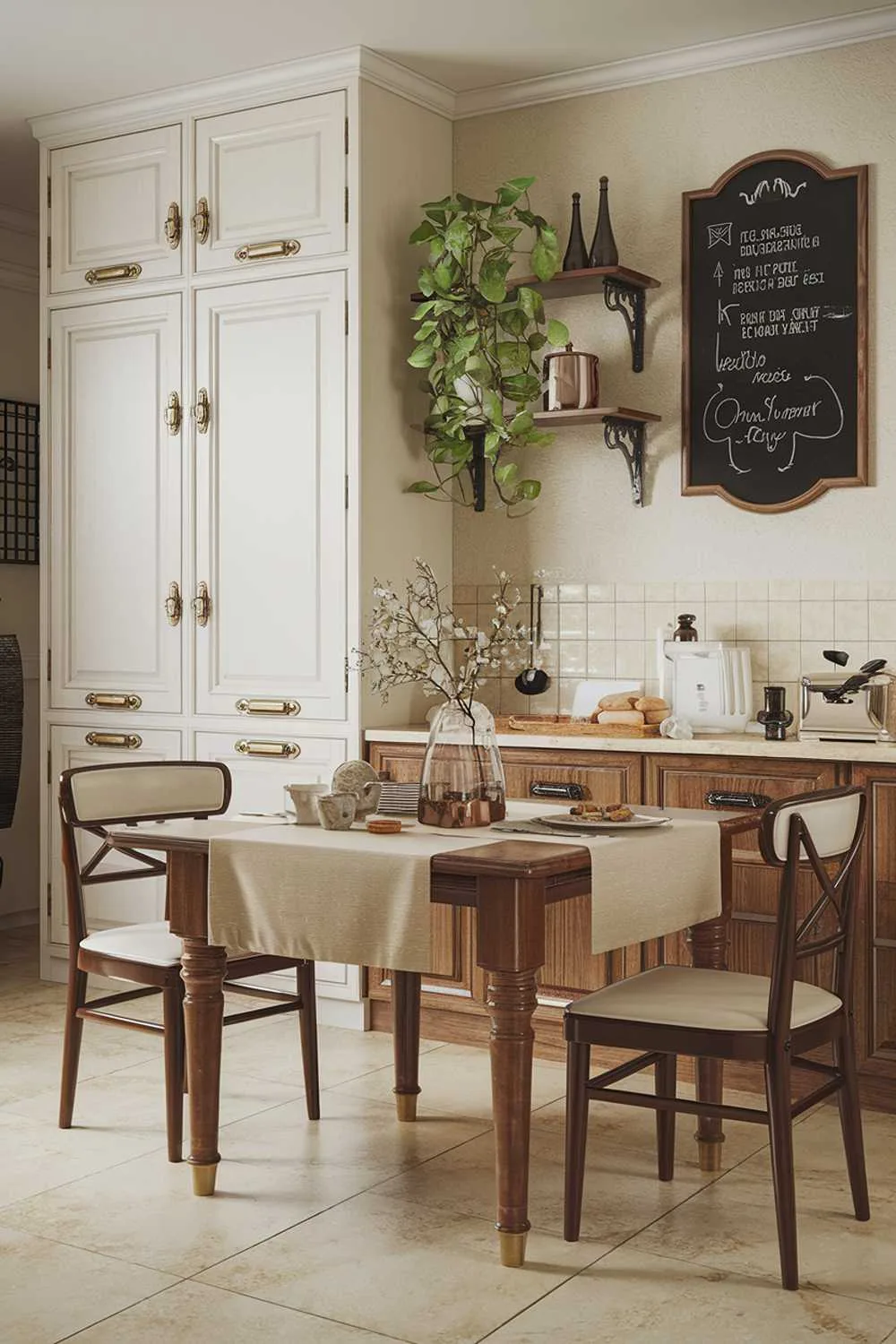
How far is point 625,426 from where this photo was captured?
433 centimetres

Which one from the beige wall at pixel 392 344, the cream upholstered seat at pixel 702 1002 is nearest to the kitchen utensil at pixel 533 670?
the beige wall at pixel 392 344

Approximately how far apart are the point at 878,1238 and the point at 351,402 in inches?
100

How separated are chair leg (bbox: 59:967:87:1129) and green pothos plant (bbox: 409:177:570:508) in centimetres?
179

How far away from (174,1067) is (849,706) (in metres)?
1.79

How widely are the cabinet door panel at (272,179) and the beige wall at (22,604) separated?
5.58ft

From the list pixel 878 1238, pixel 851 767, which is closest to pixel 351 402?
pixel 851 767

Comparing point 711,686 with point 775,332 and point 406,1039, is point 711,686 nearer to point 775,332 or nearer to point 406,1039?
point 775,332

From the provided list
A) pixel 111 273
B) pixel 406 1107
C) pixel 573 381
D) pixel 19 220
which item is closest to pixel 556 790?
pixel 406 1107

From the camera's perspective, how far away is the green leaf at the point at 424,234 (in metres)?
4.30

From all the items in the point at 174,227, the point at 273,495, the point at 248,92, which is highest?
the point at 248,92

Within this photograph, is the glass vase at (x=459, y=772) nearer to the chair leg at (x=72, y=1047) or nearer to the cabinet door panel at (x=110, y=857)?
the chair leg at (x=72, y=1047)

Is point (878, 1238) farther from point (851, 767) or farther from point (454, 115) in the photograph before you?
point (454, 115)

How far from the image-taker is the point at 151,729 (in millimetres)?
4691

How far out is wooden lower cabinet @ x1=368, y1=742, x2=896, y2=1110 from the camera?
3592mm
